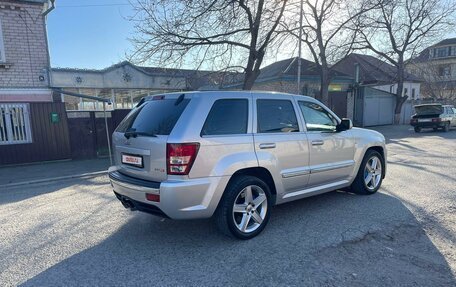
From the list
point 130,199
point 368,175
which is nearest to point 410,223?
point 368,175

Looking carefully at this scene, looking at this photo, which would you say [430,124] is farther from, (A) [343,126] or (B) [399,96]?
(A) [343,126]

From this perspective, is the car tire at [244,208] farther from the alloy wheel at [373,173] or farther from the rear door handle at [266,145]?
the alloy wheel at [373,173]

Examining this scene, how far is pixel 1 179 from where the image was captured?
7762 millimetres

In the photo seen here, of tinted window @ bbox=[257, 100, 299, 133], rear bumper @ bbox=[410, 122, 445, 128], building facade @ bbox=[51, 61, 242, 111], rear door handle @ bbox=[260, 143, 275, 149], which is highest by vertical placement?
building facade @ bbox=[51, 61, 242, 111]

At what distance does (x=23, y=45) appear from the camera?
9.91 meters

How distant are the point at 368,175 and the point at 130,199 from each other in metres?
4.27

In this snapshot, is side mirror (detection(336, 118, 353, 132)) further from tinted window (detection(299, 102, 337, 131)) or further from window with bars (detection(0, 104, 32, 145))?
window with bars (detection(0, 104, 32, 145))

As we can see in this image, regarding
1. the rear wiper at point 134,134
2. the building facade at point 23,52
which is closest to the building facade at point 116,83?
the building facade at point 23,52

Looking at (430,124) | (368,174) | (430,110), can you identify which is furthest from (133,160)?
(430,110)

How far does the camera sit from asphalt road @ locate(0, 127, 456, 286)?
9.56 ft

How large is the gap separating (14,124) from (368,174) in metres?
10.6

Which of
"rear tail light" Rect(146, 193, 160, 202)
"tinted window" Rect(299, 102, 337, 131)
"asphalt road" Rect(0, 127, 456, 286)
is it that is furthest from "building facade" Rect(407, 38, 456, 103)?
"rear tail light" Rect(146, 193, 160, 202)

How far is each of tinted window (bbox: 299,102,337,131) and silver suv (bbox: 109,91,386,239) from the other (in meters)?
0.02

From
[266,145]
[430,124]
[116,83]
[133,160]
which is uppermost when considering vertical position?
[116,83]
